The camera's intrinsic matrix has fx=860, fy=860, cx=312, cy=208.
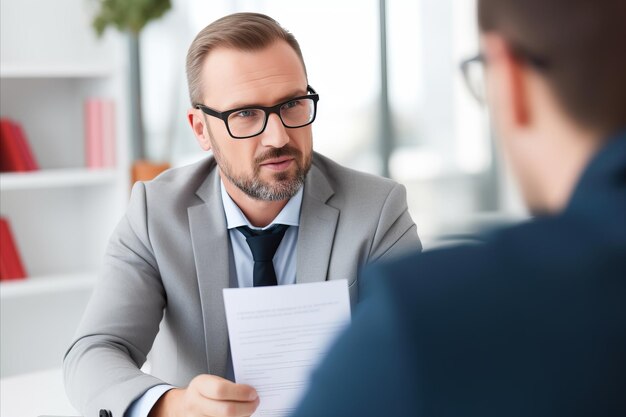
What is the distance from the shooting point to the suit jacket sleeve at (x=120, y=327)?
1636 mm

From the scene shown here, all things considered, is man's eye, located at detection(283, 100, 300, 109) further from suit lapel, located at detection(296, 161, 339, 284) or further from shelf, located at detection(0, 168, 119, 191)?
shelf, located at detection(0, 168, 119, 191)

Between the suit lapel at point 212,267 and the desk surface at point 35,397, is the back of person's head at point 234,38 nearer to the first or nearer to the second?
the suit lapel at point 212,267

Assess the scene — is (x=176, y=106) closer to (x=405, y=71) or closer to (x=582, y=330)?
(x=405, y=71)

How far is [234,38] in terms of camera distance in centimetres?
194

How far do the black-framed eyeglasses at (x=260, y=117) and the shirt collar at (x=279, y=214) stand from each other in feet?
0.56

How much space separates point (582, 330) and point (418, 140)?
4.94 meters

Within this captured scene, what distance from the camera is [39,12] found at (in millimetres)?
4062

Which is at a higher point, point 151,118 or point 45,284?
point 151,118

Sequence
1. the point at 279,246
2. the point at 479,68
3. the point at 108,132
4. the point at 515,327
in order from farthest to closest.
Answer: the point at 108,132
the point at 279,246
the point at 479,68
the point at 515,327

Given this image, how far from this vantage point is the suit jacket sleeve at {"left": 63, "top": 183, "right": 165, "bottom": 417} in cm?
164

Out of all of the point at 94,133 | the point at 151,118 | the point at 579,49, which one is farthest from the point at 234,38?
the point at 151,118

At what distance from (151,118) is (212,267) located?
10.2 ft

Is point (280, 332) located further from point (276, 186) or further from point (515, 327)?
point (515, 327)

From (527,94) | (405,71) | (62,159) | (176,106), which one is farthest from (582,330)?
(405,71)
